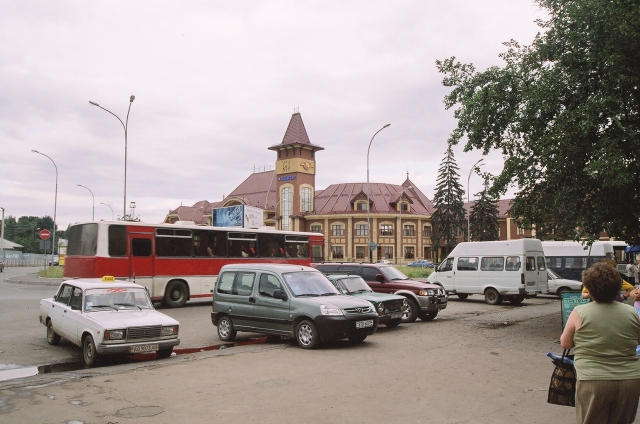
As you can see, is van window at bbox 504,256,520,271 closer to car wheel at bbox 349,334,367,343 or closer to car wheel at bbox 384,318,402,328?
car wheel at bbox 384,318,402,328

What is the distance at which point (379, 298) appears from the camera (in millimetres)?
15008

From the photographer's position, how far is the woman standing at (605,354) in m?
3.95

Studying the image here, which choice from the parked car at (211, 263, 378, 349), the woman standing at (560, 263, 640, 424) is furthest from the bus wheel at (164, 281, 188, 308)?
the woman standing at (560, 263, 640, 424)

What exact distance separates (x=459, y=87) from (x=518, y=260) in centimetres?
949

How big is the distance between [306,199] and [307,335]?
230 ft

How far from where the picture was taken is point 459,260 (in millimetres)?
25547

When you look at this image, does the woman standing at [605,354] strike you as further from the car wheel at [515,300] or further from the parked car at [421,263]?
the parked car at [421,263]

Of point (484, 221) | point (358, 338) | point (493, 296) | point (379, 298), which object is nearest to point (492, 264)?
point (493, 296)

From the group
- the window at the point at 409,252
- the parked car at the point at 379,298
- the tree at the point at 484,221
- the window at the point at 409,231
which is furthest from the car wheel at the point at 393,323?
the window at the point at 409,252

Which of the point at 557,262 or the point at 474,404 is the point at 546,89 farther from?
the point at 557,262

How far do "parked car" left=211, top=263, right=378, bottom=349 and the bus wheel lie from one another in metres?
8.17

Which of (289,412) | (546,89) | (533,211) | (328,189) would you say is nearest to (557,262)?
(533,211)

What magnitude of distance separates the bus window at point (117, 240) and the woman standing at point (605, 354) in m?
18.2

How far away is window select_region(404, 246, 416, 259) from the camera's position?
8012 centimetres
